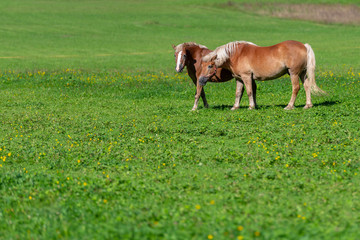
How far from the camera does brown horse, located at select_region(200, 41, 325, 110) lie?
616 inches

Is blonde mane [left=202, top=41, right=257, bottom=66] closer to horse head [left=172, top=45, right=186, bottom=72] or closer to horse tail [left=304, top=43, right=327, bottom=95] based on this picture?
horse head [left=172, top=45, right=186, bottom=72]

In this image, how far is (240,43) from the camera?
16641 mm

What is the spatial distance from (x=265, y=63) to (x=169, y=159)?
6.87m

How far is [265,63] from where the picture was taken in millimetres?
16016

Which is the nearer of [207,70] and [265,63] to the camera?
[265,63]

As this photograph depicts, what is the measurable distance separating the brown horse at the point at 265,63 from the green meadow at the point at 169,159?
1028 millimetres

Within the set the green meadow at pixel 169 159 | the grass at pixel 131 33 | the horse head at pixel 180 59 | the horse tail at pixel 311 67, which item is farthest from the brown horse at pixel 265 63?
the grass at pixel 131 33

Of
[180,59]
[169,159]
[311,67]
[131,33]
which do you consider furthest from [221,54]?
[131,33]

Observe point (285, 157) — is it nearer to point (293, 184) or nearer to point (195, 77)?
point (293, 184)

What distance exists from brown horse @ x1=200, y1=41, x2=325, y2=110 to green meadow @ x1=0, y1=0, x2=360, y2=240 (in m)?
1.03

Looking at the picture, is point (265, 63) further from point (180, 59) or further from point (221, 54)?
point (180, 59)

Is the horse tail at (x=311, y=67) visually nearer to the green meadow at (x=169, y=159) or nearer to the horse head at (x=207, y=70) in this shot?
the green meadow at (x=169, y=159)

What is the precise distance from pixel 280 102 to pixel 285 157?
8748 mm

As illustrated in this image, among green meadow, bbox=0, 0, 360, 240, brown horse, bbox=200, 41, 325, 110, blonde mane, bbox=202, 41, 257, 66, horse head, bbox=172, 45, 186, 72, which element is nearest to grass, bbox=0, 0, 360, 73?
green meadow, bbox=0, 0, 360, 240
